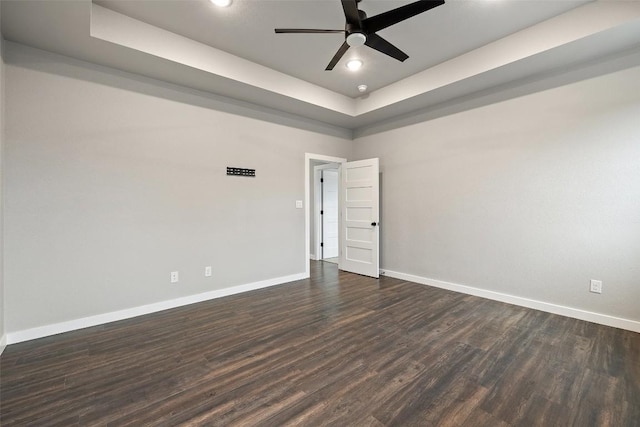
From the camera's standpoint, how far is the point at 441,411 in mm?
1671

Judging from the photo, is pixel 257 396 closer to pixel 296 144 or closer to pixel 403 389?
pixel 403 389

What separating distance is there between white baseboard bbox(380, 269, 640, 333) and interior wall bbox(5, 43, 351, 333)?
8.52 ft

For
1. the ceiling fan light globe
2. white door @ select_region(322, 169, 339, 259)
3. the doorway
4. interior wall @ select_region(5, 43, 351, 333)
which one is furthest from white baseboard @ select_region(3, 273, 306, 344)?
the ceiling fan light globe

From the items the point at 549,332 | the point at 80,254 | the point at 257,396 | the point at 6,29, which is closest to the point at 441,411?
the point at 257,396

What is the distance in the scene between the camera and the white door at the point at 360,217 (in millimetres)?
4766

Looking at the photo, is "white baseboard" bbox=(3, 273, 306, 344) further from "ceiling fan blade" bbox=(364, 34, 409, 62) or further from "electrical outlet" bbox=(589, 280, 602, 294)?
"electrical outlet" bbox=(589, 280, 602, 294)

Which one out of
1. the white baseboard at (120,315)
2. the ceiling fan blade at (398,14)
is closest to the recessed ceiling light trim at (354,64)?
the ceiling fan blade at (398,14)

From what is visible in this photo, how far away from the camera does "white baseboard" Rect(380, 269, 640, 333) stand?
9.16 feet

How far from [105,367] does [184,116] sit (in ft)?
9.26

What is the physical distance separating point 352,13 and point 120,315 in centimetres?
377

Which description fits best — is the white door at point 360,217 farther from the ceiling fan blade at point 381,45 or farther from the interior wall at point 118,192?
the ceiling fan blade at point 381,45

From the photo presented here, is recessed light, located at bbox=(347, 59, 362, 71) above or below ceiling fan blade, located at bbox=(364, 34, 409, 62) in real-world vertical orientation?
above

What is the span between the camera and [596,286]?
2.94m

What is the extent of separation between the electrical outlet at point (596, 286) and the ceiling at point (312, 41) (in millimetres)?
2269
